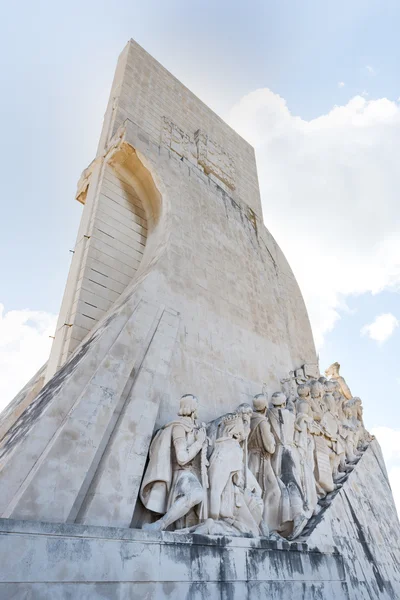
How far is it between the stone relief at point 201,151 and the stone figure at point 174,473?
5.16m

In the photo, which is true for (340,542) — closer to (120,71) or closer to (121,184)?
(121,184)

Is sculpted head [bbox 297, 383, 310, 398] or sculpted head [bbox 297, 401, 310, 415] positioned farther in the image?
sculpted head [bbox 297, 383, 310, 398]

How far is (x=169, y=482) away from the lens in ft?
11.0

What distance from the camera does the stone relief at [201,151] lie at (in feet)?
24.9

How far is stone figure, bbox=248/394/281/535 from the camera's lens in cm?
417

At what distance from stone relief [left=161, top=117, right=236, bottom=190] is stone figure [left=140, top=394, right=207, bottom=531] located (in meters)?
5.16

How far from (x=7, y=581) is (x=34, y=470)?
2.54 feet

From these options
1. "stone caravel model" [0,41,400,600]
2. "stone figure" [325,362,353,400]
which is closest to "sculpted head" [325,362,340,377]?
"stone figure" [325,362,353,400]

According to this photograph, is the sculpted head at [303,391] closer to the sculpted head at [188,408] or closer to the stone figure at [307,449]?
the stone figure at [307,449]

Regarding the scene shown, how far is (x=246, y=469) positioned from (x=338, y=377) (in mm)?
5744

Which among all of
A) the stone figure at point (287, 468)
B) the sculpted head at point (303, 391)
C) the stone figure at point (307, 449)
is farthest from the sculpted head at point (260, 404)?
the sculpted head at point (303, 391)

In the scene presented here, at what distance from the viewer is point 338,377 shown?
9086 mm

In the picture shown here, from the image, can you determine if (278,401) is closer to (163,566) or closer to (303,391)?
(303,391)

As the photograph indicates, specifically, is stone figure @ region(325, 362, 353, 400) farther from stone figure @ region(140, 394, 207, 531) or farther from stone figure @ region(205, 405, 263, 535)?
stone figure @ region(140, 394, 207, 531)
